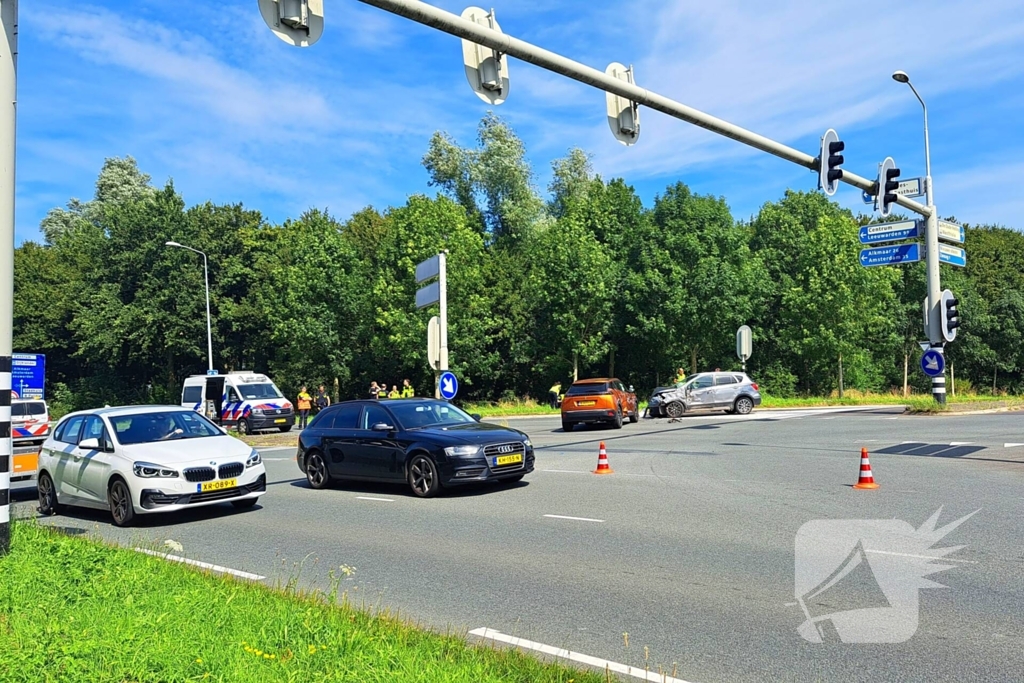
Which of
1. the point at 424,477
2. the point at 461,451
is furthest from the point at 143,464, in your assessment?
the point at 461,451

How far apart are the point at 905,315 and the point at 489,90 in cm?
5692

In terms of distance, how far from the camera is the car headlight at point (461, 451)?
1272 centimetres

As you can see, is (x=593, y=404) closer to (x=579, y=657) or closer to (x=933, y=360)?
(x=933, y=360)

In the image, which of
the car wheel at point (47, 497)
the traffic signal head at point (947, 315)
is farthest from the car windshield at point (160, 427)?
the traffic signal head at point (947, 315)

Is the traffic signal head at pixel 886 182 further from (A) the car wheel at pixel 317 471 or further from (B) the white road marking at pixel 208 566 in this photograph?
(B) the white road marking at pixel 208 566

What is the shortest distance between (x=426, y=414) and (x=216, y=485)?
3653 millimetres

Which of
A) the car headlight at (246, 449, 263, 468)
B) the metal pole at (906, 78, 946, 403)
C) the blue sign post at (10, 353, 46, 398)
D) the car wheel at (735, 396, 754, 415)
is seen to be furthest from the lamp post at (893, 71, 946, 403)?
the blue sign post at (10, 353, 46, 398)

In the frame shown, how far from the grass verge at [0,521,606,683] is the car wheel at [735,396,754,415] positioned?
92.2 ft

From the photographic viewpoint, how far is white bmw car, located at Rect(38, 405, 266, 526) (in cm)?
1127

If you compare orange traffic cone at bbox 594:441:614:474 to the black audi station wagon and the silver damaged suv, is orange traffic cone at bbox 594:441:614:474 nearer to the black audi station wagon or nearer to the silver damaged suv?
the black audi station wagon

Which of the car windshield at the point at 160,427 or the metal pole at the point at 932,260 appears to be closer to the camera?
the car windshield at the point at 160,427

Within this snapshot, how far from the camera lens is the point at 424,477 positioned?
42.7 feet

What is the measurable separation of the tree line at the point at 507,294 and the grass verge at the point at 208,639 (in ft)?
129

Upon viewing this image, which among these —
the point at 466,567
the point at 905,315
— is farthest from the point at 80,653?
the point at 905,315
